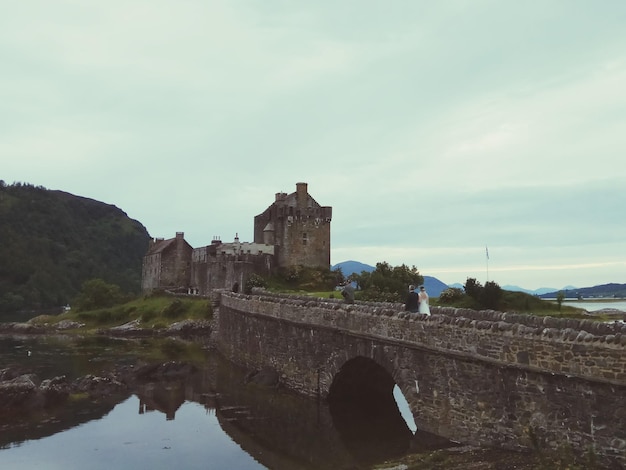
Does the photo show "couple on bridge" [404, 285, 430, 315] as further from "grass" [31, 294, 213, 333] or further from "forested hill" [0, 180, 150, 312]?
"forested hill" [0, 180, 150, 312]

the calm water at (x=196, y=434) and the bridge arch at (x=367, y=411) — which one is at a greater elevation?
the bridge arch at (x=367, y=411)

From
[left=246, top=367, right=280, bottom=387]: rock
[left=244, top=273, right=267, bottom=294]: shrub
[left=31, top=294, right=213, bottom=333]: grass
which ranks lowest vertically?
[left=246, top=367, right=280, bottom=387]: rock

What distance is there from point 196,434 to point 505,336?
534 inches

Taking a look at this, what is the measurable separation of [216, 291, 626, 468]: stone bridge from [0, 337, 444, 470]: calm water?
Result: 4.69 feet

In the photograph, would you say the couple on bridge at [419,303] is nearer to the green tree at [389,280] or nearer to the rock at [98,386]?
the rock at [98,386]

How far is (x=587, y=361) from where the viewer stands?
1262cm

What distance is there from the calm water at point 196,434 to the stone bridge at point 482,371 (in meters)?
1.43

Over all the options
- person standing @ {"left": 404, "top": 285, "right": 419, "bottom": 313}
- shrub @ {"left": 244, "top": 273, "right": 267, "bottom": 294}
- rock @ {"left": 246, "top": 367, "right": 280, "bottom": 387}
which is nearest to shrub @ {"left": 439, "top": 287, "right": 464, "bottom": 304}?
rock @ {"left": 246, "top": 367, "right": 280, "bottom": 387}

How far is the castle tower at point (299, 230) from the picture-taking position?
225 ft

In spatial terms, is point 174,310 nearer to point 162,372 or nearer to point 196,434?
point 162,372

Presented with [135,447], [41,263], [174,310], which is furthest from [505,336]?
[41,263]

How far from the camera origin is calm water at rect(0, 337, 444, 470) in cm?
1850

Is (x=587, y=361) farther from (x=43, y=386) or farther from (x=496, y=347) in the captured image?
(x=43, y=386)

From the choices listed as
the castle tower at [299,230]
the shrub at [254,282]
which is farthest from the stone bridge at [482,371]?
the castle tower at [299,230]
